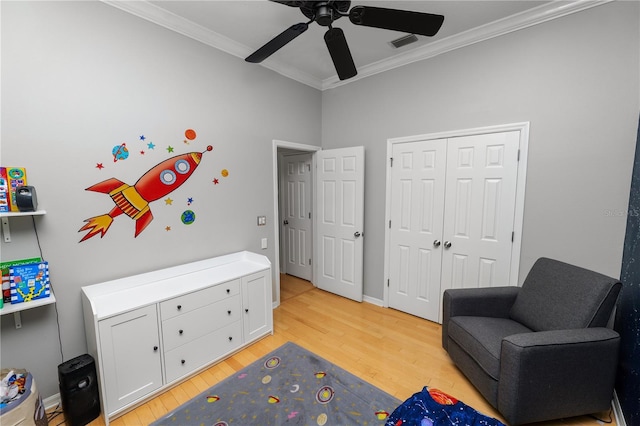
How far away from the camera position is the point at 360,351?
98.8 inches

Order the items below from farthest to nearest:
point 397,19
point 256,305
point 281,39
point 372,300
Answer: point 372,300, point 256,305, point 281,39, point 397,19

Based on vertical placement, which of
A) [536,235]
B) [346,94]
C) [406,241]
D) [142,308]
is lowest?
[142,308]

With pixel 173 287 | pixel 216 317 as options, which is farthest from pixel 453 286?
pixel 173 287

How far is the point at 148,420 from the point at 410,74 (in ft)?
12.9

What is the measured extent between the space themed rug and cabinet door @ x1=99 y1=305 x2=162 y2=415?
0.29 metres

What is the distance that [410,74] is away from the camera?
3.05 meters

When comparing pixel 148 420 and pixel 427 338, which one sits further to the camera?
pixel 427 338

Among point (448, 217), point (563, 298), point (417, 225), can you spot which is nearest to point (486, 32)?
point (448, 217)

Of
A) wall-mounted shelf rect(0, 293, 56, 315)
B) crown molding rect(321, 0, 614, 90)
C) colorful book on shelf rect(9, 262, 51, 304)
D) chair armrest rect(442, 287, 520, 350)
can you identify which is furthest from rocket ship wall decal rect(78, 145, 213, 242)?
chair armrest rect(442, 287, 520, 350)

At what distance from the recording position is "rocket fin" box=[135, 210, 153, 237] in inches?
88.4

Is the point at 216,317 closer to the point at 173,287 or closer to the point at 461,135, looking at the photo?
the point at 173,287

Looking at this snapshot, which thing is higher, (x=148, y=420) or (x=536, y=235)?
(x=536, y=235)

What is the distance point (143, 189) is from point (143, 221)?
0.90 ft

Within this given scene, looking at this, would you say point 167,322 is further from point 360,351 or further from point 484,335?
point 484,335
